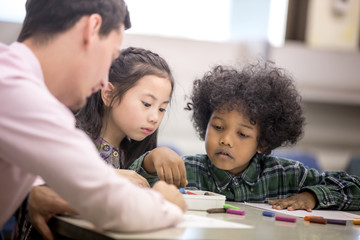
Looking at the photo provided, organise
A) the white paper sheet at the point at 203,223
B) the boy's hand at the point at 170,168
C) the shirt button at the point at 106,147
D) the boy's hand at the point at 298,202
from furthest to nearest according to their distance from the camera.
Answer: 1. the shirt button at the point at 106,147
2. the boy's hand at the point at 298,202
3. the boy's hand at the point at 170,168
4. the white paper sheet at the point at 203,223

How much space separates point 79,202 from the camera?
88 centimetres

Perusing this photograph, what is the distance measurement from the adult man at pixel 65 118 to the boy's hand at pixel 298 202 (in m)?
0.63

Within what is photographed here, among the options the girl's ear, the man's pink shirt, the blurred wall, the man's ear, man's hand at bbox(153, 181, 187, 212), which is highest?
the man's ear

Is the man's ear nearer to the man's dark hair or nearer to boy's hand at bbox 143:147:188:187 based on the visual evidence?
the man's dark hair

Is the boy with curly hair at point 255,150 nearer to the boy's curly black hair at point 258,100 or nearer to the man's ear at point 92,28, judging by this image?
the boy's curly black hair at point 258,100

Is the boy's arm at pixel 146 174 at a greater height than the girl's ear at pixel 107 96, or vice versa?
the girl's ear at pixel 107 96

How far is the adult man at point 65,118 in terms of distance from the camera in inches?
34.0

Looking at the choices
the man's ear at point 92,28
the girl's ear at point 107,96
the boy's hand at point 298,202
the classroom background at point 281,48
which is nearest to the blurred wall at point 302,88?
the classroom background at point 281,48

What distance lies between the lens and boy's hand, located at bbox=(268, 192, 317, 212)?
1.63m

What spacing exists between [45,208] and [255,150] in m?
1.00

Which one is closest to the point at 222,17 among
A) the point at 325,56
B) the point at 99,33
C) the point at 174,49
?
the point at 174,49

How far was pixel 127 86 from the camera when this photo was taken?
5.89 feet

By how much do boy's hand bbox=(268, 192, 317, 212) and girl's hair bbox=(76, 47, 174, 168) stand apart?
51 centimetres

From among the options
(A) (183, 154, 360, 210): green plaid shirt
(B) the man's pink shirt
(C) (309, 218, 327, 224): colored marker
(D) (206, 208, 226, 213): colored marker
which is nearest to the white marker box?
(D) (206, 208, 226, 213): colored marker
